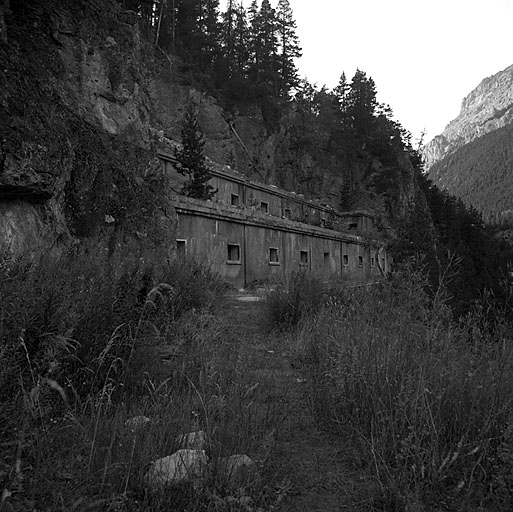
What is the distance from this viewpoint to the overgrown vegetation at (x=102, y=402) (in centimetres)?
181

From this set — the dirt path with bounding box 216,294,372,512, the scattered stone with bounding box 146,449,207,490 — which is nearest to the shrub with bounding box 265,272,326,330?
the dirt path with bounding box 216,294,372,512

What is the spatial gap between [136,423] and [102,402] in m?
0.33

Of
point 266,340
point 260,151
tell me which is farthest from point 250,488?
point 260,151

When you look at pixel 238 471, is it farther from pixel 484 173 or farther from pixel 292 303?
pixel 484 173

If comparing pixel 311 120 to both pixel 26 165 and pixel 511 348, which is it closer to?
pixel 26 165

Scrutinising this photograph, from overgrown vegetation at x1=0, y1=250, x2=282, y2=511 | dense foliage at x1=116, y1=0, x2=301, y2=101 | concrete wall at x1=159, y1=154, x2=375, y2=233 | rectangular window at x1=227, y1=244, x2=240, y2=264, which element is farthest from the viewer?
dense foliage at x1=116, y1=0, x2=301, y2=101

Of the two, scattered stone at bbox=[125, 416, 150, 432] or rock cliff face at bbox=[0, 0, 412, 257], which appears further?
rock cliff face at bbox=[0, 0, 412, 257]

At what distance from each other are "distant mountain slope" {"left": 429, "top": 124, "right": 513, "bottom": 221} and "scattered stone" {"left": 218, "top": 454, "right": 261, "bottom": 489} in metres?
128

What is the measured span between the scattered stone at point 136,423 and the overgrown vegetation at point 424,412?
1.21m

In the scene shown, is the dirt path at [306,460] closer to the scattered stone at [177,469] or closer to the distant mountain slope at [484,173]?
the scattered stone at [177,469]

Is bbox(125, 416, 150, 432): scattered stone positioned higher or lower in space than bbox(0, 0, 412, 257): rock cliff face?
lower

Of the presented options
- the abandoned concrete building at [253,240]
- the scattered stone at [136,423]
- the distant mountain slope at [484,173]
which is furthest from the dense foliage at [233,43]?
the distant mountain slope at [484,173]

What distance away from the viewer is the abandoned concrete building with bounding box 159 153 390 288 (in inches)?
572

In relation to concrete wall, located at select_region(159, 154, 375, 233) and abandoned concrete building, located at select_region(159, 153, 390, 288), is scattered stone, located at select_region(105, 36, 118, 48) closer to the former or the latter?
abandoned concrete building, located at select_region(159, 153, 390, 288)
